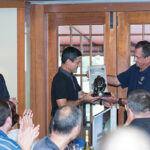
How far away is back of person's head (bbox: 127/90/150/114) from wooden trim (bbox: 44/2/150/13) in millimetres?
2247

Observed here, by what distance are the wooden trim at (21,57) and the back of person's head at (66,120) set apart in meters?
2.45

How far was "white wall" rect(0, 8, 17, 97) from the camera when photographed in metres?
4.68

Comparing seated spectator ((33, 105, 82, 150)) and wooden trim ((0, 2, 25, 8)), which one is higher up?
wooden trim ((0, 2, 25, 8))

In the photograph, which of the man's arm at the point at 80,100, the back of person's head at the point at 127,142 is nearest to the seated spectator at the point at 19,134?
the back of person's head at the point at 127,142

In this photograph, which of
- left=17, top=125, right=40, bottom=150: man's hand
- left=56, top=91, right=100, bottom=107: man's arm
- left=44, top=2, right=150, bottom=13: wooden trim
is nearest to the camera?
left=17, top=125, right=40, bottom=150: man's hand

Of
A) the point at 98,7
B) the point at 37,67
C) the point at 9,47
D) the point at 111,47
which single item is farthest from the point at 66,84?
the point at 98,7

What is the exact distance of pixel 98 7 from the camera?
4.68 metres

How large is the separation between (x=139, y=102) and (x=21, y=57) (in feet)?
8.04

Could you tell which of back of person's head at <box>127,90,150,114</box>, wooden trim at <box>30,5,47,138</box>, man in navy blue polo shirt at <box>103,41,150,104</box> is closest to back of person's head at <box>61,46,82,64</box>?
man in navy blue polo shirt at <box>103,41,150,104</box>

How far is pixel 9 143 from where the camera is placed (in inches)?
85.4

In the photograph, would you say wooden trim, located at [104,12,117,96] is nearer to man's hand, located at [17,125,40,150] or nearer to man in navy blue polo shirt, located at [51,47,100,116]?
man in navy blue polo shirt, located at [51,47,100,116]

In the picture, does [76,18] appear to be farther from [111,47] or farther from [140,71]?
Result: [140,71]

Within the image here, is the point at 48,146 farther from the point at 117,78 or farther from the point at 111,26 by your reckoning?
the point at 111,26

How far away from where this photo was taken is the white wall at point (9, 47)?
15.4 ft
